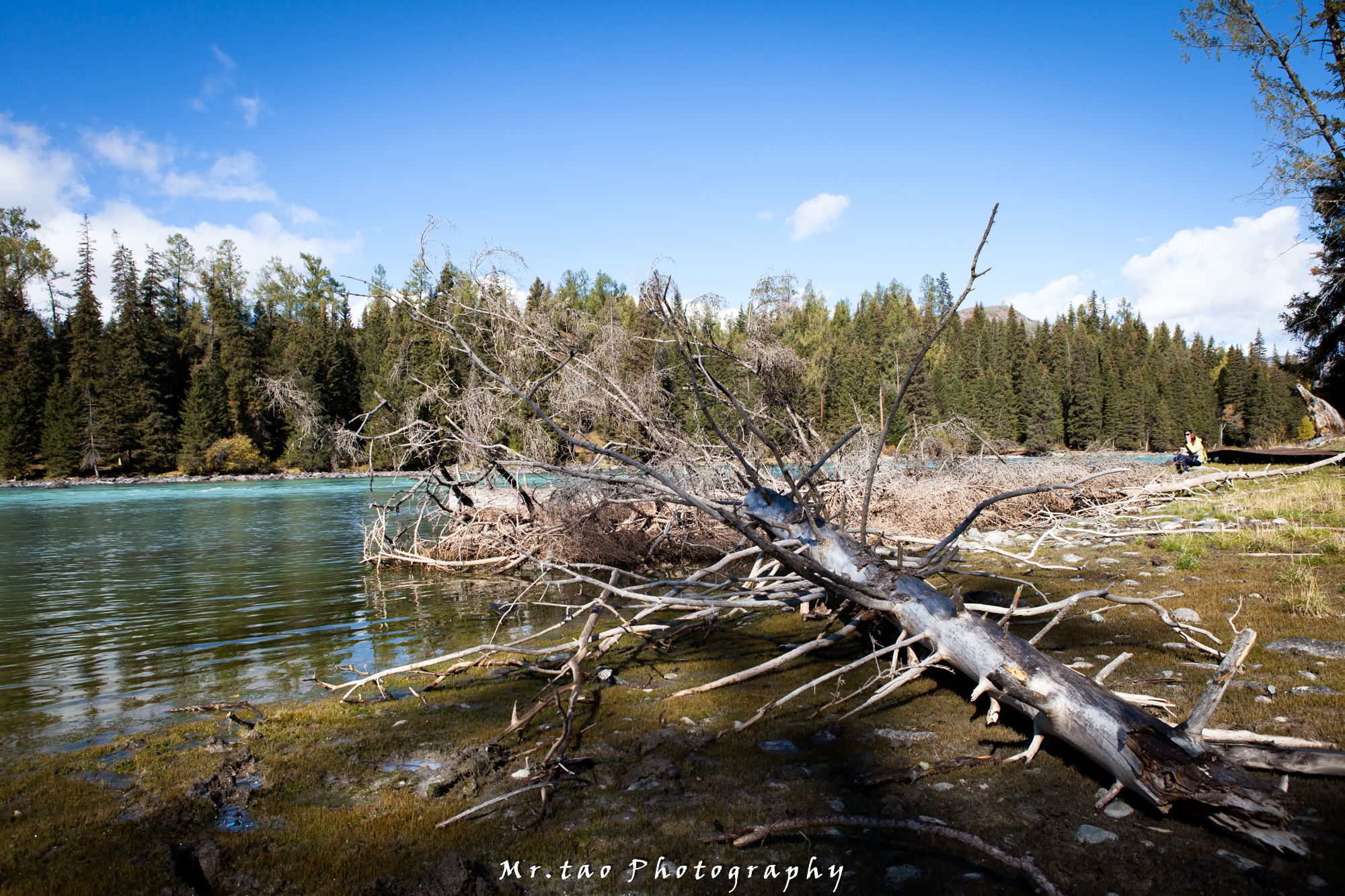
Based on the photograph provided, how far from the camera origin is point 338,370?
2361 inches

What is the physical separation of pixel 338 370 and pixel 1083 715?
216ft

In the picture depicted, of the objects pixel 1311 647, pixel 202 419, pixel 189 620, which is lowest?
pixel 189 620

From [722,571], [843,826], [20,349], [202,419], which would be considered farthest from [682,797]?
[20,349]

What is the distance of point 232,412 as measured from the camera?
5350cm

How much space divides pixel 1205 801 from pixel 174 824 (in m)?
4.44

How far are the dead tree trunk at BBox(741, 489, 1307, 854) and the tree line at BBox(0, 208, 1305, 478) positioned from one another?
8683 mm

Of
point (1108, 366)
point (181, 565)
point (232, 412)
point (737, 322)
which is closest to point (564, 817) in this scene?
point (737, 322)

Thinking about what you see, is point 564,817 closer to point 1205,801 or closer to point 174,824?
point 174,824

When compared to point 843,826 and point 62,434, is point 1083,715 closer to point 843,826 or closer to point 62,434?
point 843,826

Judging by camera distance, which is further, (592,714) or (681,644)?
(681,644)

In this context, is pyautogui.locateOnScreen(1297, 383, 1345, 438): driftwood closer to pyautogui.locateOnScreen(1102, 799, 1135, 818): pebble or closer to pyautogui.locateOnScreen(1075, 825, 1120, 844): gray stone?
pyautogui.locateOnScreen(1102, 799, 1135, 818): pebble

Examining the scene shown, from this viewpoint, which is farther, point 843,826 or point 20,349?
point 20,349

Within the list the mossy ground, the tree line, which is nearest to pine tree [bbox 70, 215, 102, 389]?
the tree line

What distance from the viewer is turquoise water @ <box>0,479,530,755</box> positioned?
5.73 meters
